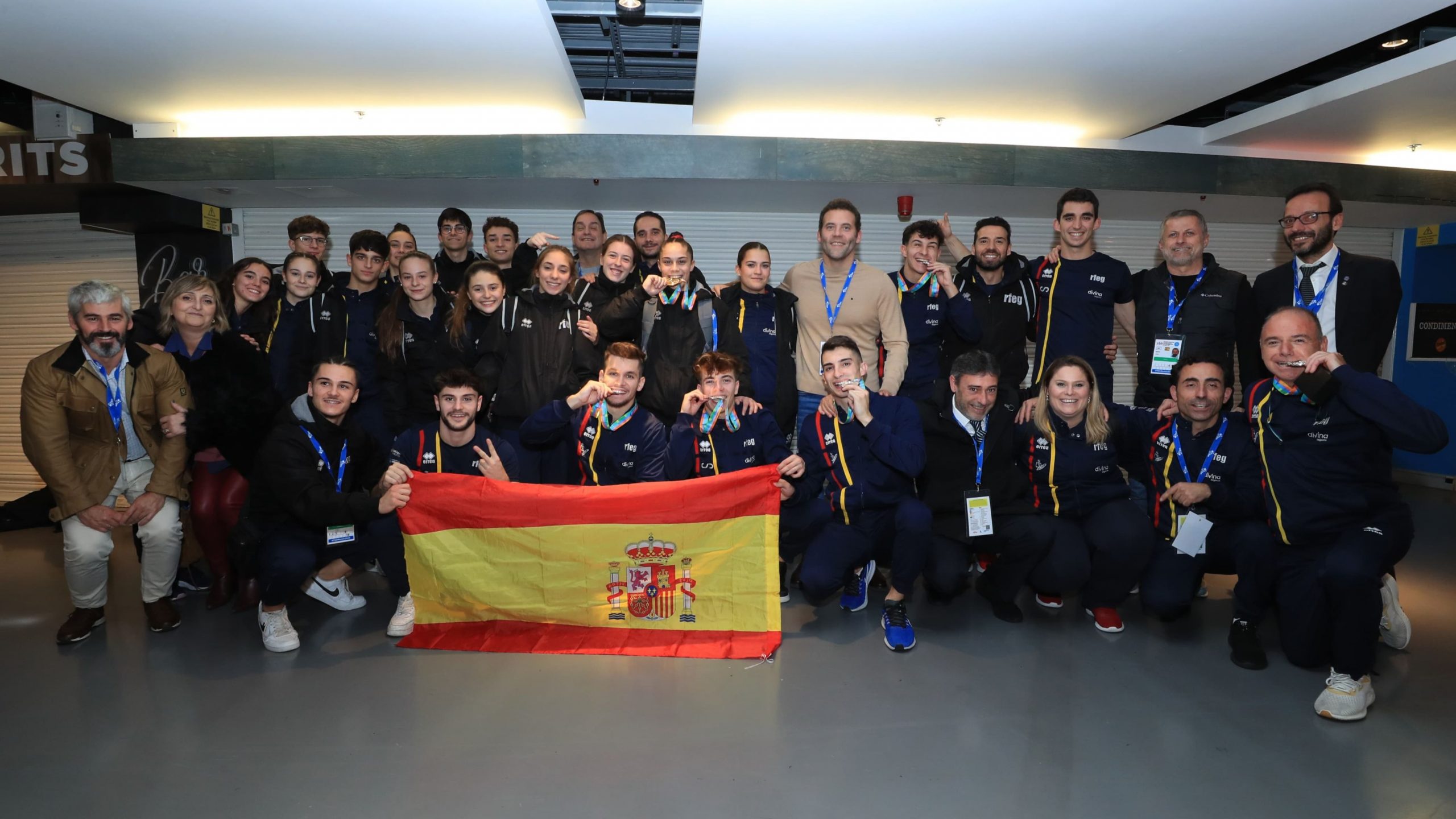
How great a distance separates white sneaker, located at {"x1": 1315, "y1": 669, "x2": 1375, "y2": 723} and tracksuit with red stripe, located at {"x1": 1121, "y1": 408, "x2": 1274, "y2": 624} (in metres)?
0.56

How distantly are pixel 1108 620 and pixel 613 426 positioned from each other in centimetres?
280

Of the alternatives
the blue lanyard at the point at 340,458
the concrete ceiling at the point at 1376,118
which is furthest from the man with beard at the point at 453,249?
the concrete ceiling at the point at 1376,118

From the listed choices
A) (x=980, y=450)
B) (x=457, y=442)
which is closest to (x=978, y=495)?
(x=980, y=450)

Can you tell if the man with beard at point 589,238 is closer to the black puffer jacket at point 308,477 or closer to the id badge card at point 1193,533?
the black puffer jacket at point 308,477

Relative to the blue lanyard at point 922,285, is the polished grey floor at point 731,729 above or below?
below

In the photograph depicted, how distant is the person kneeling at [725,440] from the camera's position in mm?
4262

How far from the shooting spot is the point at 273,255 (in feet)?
24.3

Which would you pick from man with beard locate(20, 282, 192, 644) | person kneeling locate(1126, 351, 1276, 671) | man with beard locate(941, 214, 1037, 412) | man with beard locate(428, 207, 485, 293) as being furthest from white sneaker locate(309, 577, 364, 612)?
person kneeling locate(1126, 351, 1276, 671)

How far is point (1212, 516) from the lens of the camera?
412cm

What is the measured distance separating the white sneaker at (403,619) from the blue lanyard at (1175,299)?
14.7ft

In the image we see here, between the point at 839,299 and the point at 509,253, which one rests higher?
the point at 509,253

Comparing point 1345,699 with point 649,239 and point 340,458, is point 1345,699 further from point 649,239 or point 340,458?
point 340,458

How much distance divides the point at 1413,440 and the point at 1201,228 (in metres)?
1.71

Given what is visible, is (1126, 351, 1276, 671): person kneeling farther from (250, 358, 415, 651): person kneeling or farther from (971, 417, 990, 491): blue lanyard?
(250, 358, 415, 651): person kneeling
